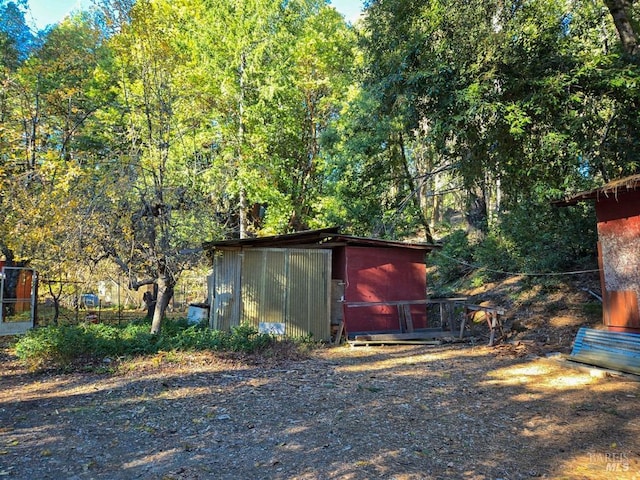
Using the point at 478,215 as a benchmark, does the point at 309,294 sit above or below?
below

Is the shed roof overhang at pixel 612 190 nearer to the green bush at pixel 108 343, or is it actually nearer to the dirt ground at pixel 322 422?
the dirt ground at pixel 322 422

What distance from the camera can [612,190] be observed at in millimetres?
7527

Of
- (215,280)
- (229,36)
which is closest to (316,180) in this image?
(229,36)

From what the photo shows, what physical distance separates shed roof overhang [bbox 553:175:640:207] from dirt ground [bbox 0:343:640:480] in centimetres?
304

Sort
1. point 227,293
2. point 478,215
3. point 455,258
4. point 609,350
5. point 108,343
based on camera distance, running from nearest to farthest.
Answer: point 609,350
point 108,343
point 227,293
point 455,258
point 478,215

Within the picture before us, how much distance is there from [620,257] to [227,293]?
362 inches

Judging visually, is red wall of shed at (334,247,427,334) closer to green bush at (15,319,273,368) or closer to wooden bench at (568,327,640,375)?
green bush at (15,319,273,368)

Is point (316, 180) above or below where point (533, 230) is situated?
above

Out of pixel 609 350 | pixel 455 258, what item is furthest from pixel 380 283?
pixel 455 258

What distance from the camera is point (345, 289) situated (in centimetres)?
1191

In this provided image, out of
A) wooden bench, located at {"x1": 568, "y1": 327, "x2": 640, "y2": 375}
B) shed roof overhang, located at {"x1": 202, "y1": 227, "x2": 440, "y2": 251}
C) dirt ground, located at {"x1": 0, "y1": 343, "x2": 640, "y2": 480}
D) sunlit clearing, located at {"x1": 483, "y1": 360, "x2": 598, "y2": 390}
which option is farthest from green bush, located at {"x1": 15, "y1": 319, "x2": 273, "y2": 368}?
wooden bench, located at {"x1": 568, "y1": 327, "x2": 640, "y2": 375}

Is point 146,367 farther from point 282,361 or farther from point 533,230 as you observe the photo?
point 533,230

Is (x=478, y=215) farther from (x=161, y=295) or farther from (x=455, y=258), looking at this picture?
(x=161, y=295)

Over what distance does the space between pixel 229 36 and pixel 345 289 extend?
1248 centimetres
